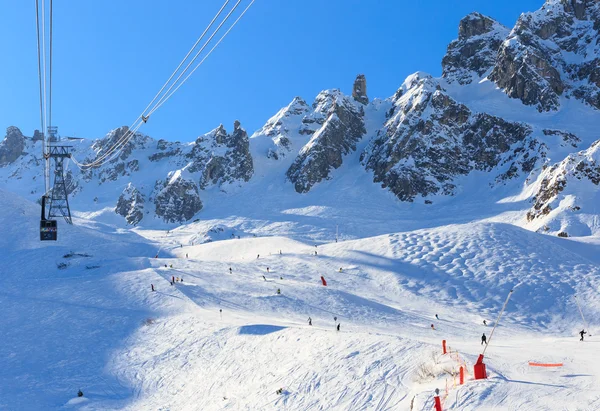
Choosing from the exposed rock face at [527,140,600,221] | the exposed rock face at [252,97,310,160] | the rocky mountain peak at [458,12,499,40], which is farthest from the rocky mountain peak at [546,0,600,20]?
the exposed rock face at [252,97,310,160]

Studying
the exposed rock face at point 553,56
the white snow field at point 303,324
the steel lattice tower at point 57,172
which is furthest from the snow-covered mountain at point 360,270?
the steel lattice tower at point 57,172

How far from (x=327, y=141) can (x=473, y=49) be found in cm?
6101

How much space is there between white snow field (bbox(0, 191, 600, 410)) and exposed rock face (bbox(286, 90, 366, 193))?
69.5 metres

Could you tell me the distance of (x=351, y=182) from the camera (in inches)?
5330

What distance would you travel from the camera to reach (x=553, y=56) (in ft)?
478

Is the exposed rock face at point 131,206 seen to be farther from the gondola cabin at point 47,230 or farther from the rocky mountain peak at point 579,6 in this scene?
the rocky mountain peak at point 579,6

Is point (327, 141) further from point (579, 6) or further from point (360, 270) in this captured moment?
point (360, 270)

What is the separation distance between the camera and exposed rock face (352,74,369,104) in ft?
606

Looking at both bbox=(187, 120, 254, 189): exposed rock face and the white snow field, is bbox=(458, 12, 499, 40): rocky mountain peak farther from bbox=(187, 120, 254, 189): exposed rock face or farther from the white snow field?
the white snow field

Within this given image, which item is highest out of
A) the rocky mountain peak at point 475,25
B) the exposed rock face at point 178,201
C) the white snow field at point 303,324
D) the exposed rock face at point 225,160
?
the rocky mountain peak at point 475,25

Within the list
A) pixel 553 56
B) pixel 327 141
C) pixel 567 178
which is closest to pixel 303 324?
pixel 567 178

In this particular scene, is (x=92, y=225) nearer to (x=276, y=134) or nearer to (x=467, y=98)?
(x=276, y=134)

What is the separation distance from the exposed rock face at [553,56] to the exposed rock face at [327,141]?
152 ft

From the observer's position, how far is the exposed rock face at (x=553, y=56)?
437 feet
